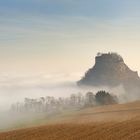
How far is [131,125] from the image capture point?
154ft

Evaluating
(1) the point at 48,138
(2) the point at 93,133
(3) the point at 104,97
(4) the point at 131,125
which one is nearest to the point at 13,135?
(1) the point at 48,138

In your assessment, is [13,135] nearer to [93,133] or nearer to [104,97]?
[93,133]

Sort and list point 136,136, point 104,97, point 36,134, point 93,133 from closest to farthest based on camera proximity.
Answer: point 136,136, point 93,133, point 36,134, point 104,97

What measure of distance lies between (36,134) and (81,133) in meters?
6.11

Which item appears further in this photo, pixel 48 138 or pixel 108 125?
pixel 108 125

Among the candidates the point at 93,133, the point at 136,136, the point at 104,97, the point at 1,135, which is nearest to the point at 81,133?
the point at 93,133

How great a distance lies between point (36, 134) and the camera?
49.2 meters

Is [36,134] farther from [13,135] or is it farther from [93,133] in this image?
[93,133]

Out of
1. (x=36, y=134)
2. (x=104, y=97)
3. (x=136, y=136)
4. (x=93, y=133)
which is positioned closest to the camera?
(x=136, y=136)

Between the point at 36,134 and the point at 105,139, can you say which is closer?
the point at 105,139

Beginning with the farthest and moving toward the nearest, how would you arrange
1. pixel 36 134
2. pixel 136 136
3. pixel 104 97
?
pixel 104 97, pixel 36 134, pixel 136 136

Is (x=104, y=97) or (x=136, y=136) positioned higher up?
(x=104, y=97)

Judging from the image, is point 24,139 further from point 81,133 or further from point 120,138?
point 120,138

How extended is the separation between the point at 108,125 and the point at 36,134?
28.4 ft
